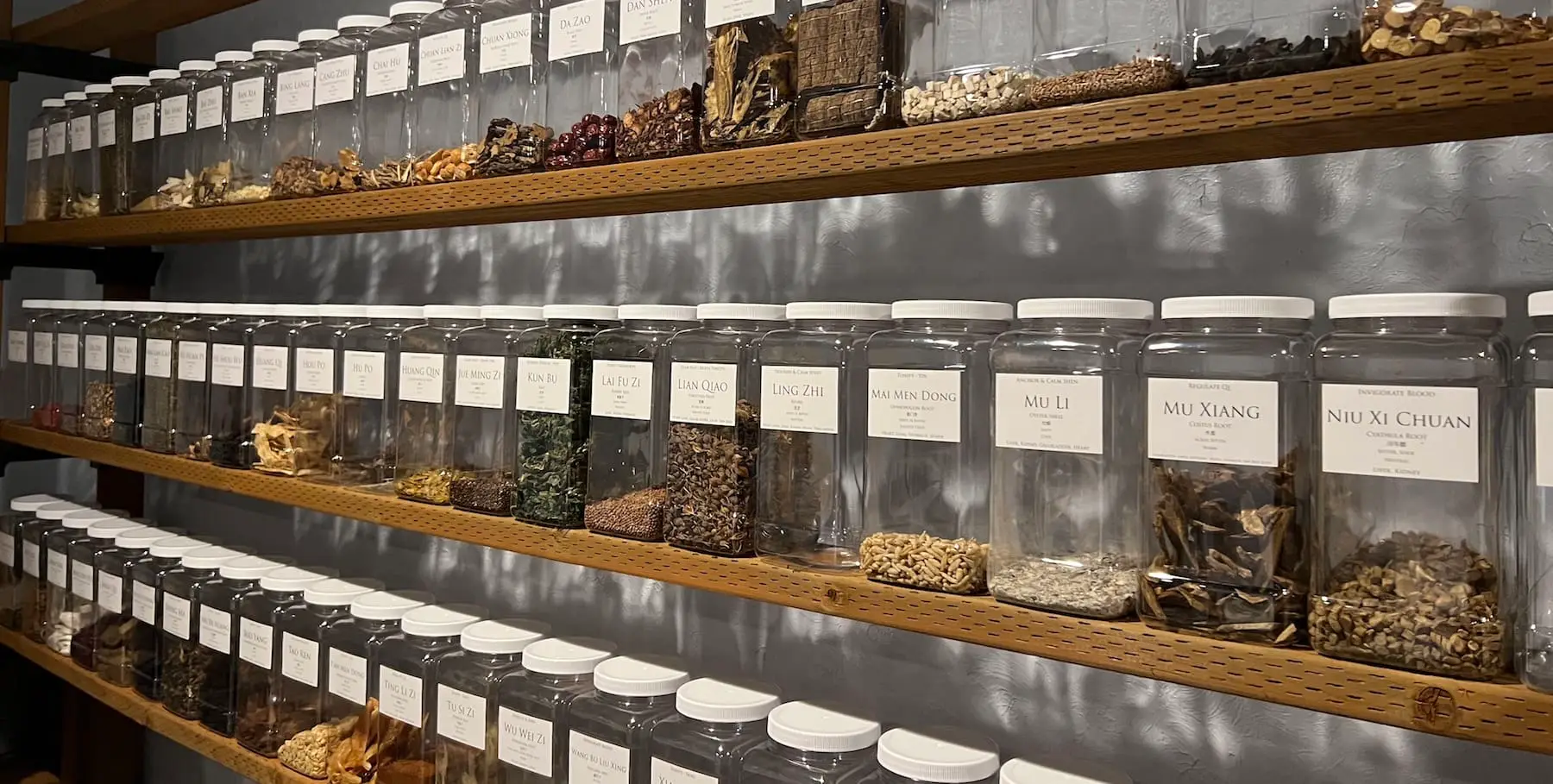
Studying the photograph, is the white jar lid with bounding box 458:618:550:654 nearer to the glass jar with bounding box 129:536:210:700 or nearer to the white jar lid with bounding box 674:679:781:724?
the white jar lid with bounding box 674:679:781:724

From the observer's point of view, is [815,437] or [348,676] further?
[348,676]

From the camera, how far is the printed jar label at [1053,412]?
0.88m

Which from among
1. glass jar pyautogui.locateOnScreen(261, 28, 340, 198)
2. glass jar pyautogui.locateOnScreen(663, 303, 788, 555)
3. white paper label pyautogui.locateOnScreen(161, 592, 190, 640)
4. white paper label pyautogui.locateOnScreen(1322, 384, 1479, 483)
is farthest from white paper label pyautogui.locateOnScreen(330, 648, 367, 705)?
white paper label pyautogui.locateOnScreen(1322, 384, 1479, 483)

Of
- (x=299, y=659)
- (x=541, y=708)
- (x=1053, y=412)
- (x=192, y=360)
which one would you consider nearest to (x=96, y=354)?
(x=192, y=360)

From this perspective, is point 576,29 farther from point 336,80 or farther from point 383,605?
point 383,605

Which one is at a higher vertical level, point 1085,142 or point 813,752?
point 1085,142

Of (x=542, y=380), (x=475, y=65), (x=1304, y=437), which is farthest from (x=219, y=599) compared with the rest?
(x=1304, y=437)

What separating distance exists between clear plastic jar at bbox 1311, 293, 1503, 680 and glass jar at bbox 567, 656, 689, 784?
29.3 inches

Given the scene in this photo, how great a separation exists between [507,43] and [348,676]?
3.05ft

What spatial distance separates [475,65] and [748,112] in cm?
50

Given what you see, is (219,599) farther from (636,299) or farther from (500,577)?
(636,299)

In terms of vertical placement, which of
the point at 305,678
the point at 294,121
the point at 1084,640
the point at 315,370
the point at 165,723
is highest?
the point at 294,121

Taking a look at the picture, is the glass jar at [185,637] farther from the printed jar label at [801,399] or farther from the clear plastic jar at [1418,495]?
the clear plastic jar at [1418,495]

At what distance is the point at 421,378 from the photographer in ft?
4.74
